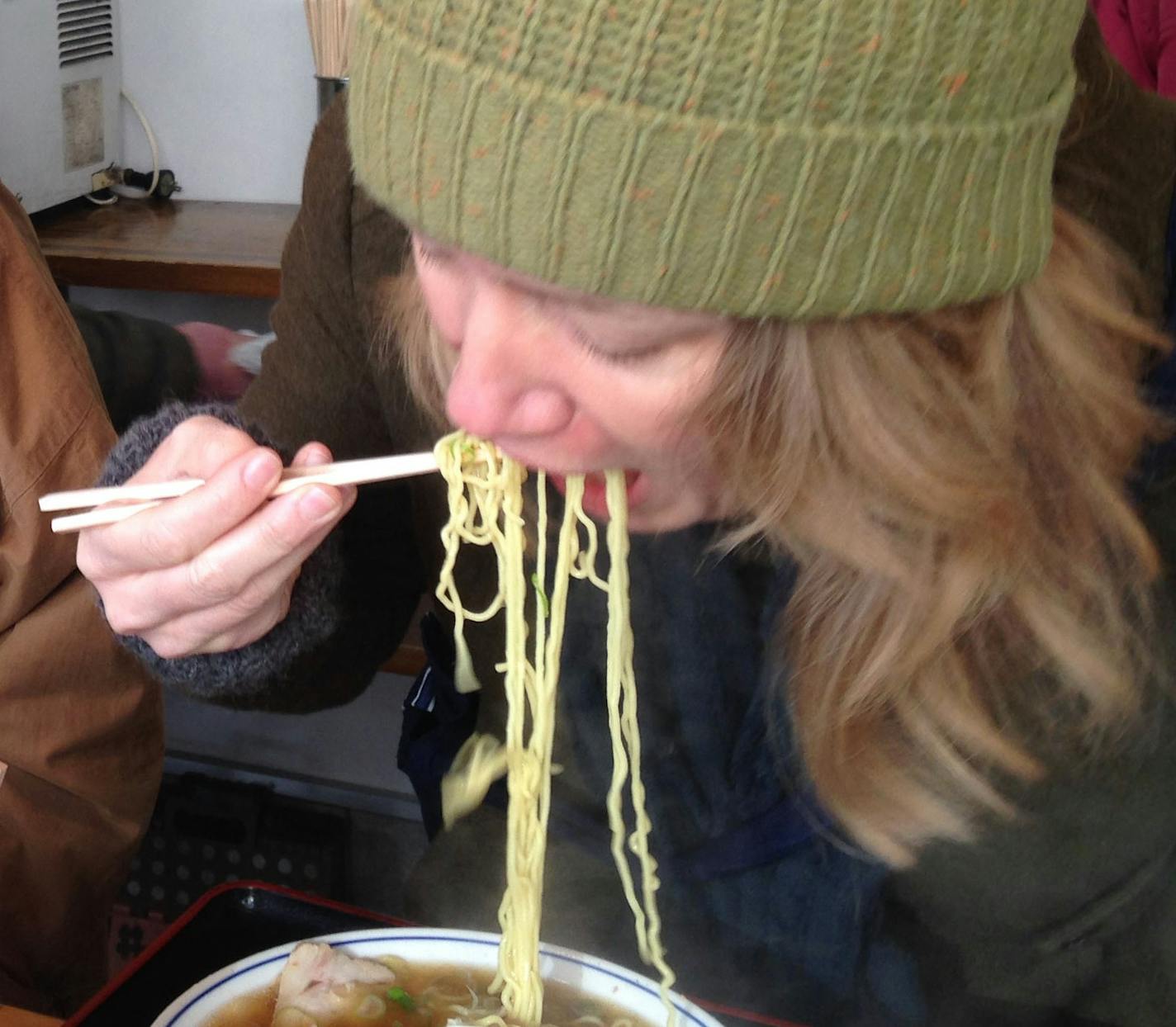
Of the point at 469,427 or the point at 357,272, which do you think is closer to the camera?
the point at 469,427

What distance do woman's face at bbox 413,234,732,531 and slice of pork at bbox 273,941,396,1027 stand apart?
378mm

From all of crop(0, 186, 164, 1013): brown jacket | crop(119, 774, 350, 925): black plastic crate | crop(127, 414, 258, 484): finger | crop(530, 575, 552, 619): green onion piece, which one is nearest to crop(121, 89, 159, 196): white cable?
crop(0, 186, 164, 1013): brown jacket

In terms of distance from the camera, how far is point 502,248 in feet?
2.13

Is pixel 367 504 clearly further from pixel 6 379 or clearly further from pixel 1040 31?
pixel 1040 31

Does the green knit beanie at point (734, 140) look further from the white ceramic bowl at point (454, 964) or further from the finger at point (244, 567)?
the white ceramic bowl at point (454, 964)

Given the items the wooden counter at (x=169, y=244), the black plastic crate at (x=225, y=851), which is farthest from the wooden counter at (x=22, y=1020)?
the black plastic crate at (x=225, y=851)

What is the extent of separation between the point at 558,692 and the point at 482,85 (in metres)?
0.61

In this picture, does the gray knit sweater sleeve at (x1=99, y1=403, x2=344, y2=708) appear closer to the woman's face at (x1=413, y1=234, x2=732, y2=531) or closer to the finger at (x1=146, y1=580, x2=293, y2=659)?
the finger at (x1=146, y1=580, x2=293, y2=659)

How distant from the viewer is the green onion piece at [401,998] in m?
0.86

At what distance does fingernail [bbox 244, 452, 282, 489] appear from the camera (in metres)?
0.77

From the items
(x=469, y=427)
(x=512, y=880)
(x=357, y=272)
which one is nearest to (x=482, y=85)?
(x=469, y=427)

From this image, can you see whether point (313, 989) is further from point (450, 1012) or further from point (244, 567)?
point (244, 567)

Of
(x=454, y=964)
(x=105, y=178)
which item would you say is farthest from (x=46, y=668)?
(x=105, y=178)

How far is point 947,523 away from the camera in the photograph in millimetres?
781
